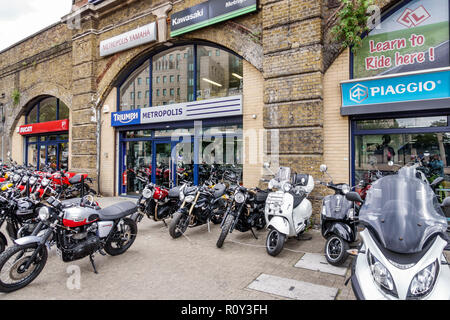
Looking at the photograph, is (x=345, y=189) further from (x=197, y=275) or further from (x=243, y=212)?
(x=197, y=275)

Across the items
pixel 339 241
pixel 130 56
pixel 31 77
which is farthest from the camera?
pixel 31 77

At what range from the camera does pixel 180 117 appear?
902 cm

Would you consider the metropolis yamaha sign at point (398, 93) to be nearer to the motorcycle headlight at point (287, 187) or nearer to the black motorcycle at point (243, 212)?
the motorcycle headlight at point (287, 187)

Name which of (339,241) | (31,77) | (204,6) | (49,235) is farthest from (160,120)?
(31,77)

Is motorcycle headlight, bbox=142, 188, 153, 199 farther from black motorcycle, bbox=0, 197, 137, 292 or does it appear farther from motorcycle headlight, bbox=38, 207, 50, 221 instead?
motorcycle headlight, bbox=38, 207, 50, 221

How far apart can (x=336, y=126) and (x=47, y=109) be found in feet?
44.5

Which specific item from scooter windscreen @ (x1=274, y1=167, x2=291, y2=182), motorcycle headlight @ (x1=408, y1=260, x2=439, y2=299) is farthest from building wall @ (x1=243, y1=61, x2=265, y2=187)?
motorcycle headlight @ (x1=408, y1=260, x2=439, y2=299)

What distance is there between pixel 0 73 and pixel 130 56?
11071 millimetres

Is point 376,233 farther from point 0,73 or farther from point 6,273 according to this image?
point 0,73

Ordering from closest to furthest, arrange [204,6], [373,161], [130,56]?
[373,161] → [204,6] → [130,56]

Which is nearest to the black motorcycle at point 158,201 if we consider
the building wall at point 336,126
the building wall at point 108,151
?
the building wall at point 336,126

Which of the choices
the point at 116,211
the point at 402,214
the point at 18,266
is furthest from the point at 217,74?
the point at 402,214

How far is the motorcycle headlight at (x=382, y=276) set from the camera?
88.8 inches

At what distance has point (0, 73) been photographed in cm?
1628
